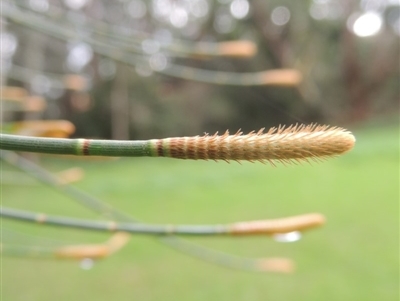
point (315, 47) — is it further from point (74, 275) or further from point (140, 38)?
point (140, 38)

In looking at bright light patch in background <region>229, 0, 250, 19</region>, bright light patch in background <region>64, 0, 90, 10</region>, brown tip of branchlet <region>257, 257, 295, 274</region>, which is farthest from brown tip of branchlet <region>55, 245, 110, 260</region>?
bright light patch in background <region>229, 0, 250, 19</region>

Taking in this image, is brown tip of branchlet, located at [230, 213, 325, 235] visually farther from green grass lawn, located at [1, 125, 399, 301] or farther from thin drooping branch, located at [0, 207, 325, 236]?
green grass lawn, located at [1, 125, 399, 301]

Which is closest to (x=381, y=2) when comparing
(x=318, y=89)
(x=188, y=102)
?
(x=318, y=89)

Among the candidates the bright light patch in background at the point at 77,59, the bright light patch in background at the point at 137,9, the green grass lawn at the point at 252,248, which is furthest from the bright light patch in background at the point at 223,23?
the green grass lawn at the point at 252,248

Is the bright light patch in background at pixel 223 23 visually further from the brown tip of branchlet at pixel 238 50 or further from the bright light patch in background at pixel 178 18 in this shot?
the brown tip of branchlet at pixel 238 50

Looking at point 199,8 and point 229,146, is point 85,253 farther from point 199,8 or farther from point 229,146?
point 199,8

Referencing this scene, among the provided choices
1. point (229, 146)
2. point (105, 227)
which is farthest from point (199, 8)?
point (229, 146)
